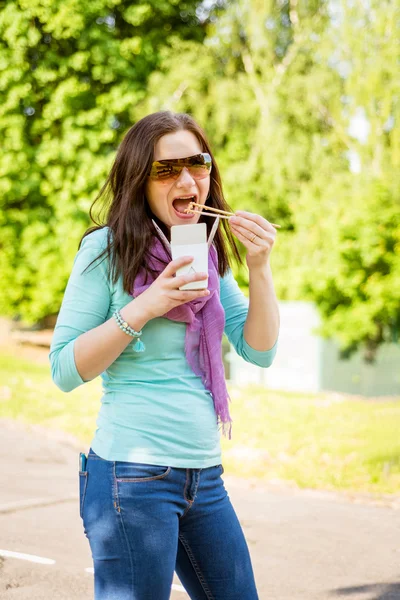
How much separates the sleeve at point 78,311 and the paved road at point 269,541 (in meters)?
2.56

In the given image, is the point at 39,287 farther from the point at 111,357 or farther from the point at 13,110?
the point at 111,357

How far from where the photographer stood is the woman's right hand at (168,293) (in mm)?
1941

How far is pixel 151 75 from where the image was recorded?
21516 millimetres

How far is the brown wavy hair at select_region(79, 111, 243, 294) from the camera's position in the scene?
212 cm

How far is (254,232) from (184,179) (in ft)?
0.82

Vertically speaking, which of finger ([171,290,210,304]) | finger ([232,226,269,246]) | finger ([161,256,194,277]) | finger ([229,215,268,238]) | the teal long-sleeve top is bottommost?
the teal long-sleeve top

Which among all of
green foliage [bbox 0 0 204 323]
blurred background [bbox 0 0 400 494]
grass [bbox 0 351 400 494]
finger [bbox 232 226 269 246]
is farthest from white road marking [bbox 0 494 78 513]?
green foliage [bbox 0 0 204 323]

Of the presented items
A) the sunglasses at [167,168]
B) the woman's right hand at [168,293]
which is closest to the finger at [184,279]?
the woman's right hand at [168,293]

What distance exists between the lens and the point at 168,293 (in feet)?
6.37

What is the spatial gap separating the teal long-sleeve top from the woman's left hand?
293 millimetres

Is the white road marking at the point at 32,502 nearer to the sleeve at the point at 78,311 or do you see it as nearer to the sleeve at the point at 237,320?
the sleeve at the point at 237,320

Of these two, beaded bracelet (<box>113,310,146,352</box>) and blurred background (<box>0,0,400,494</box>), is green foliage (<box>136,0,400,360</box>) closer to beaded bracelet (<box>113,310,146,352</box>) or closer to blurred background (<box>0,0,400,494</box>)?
blurred background (<box>0,0,400,494</box>)

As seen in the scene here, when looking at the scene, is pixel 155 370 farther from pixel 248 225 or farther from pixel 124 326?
pixel 248 225

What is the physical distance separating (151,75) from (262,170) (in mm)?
4062
